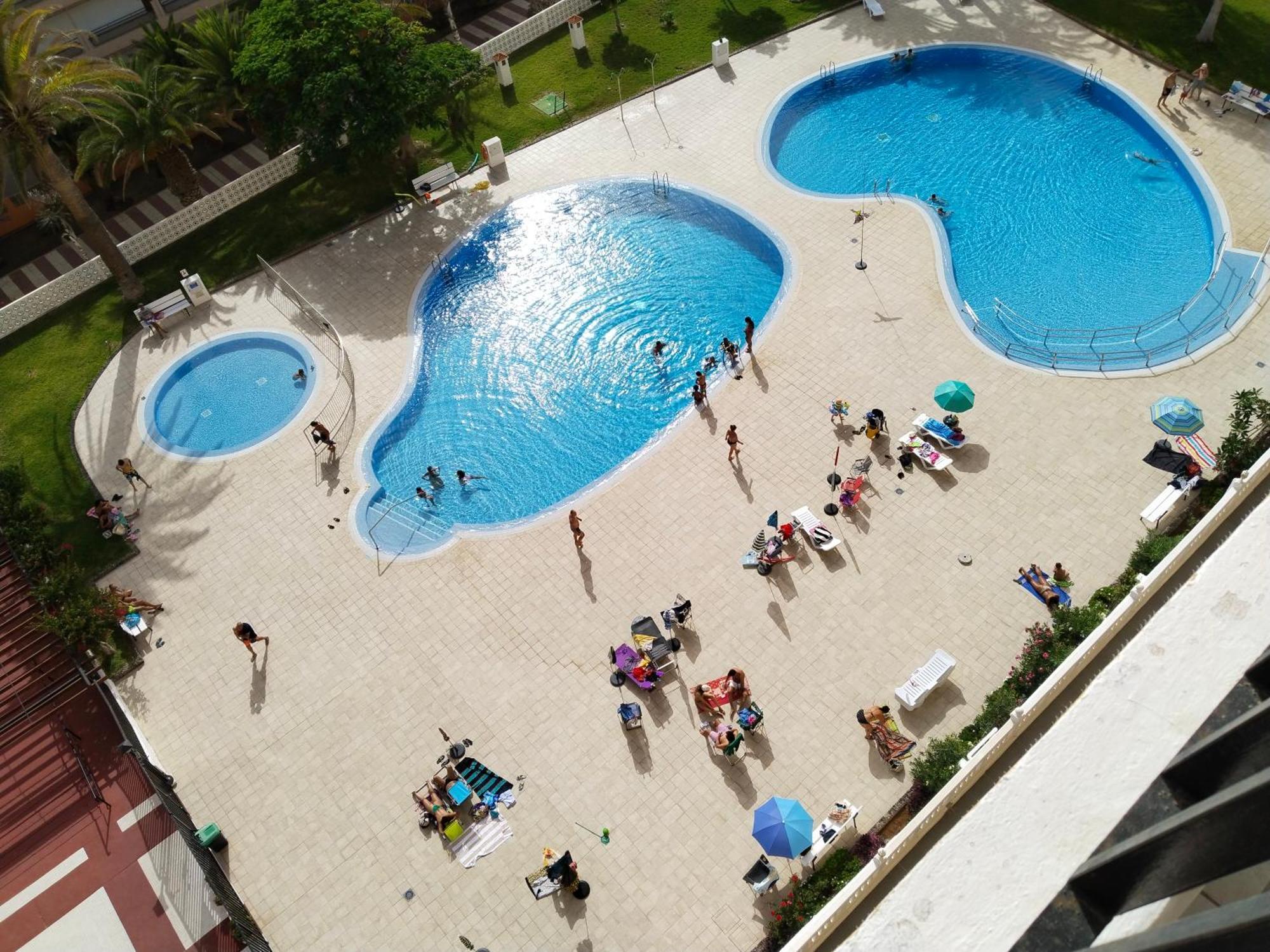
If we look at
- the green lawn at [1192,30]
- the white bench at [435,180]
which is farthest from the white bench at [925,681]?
the green lawn at [1192,30]

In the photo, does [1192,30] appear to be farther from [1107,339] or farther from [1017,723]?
[1017,723]

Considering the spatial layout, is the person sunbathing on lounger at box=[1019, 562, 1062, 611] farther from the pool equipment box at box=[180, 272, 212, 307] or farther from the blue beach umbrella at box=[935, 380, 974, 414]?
the pool equipment box at box=[180, 272, 212, 307]

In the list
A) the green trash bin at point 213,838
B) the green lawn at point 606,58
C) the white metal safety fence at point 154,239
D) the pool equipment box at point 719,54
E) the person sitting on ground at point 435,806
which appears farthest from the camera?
the pool equipment box at point 719,54

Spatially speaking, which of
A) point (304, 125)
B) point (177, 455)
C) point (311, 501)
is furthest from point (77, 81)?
point (311, 501)

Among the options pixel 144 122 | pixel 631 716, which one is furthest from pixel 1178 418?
pixel 144 122

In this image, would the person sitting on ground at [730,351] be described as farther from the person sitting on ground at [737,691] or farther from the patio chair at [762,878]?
the patio chair at [762,878]

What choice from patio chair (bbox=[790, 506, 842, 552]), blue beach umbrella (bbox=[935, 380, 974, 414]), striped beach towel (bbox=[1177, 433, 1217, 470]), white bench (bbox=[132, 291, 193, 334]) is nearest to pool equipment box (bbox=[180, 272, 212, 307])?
white bench (bbox=[132, 291, 193, 334])

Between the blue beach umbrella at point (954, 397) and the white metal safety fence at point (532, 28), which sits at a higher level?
the white metal safety fence at point (532, 28)
